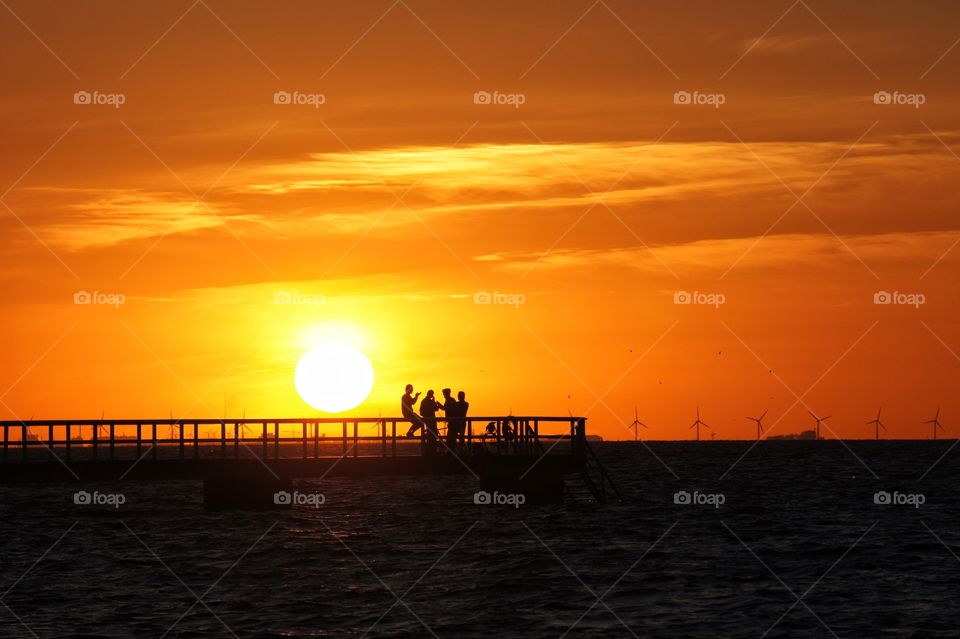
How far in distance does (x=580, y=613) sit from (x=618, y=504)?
116 ft

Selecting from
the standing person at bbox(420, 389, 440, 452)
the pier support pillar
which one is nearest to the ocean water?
the pier support pillar

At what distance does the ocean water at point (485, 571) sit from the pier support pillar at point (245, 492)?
44.2 inches

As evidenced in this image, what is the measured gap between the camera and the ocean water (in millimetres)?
30250

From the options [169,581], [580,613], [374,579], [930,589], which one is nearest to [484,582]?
[374,579]

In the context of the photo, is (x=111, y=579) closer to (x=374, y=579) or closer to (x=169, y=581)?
(x=169, y=581)

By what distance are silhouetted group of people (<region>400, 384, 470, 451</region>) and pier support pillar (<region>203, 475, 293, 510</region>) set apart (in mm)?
6313

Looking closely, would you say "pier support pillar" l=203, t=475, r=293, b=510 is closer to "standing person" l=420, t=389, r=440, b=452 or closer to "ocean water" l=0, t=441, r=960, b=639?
"ocean water" l=0, t=441, r=960, b=639

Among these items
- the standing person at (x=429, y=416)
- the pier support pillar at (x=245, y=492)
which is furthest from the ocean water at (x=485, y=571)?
the standing person at (x=429, y=416)

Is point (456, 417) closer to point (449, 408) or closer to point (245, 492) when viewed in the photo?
point (449, 408)

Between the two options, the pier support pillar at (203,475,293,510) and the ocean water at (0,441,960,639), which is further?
the pier support pillar at (203,475,293,510)

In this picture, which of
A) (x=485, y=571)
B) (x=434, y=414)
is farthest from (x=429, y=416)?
(x=485, y=571)

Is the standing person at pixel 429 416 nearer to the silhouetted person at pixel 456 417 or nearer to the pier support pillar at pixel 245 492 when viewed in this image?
the silhouetted person at pixel 456 417

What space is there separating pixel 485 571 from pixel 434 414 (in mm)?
8767

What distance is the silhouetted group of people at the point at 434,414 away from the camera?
4491 cm
